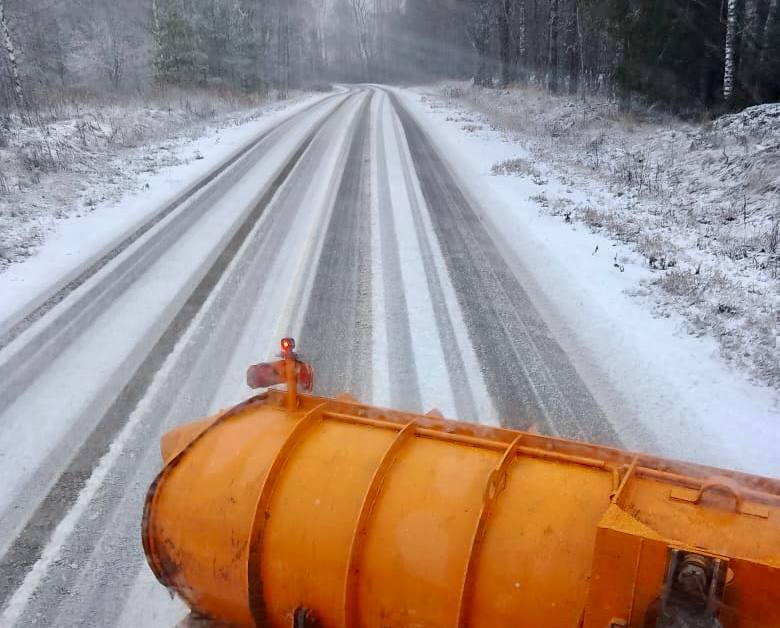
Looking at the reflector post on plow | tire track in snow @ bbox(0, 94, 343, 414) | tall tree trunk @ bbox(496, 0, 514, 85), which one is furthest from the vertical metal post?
tall tree trunk @ bbox(496, 0, 514, 85)

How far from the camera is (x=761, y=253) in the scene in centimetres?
894

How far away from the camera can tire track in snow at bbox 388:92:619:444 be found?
5605 mm

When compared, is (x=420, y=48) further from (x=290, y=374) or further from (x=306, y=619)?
(x=306, y=619)

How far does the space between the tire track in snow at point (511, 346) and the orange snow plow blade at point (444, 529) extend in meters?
2.60

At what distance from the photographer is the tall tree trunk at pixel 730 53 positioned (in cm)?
1494

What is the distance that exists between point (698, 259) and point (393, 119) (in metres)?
18.6

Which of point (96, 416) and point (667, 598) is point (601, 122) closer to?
point (96, 416)

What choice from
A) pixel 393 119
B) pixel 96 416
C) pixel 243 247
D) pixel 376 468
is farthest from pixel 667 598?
pixel 393 119

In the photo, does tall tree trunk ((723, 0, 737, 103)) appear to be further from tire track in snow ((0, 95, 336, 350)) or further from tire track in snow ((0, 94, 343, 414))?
tire track in snow ((0, 95, 336, 350))

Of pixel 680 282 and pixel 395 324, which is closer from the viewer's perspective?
pixel 395 324

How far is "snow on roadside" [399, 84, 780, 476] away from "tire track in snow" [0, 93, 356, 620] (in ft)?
14.6

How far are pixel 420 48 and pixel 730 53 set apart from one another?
A: 66.2m

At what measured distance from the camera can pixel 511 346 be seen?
6.89 metres

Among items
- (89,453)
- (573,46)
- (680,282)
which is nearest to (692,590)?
(89,453)
